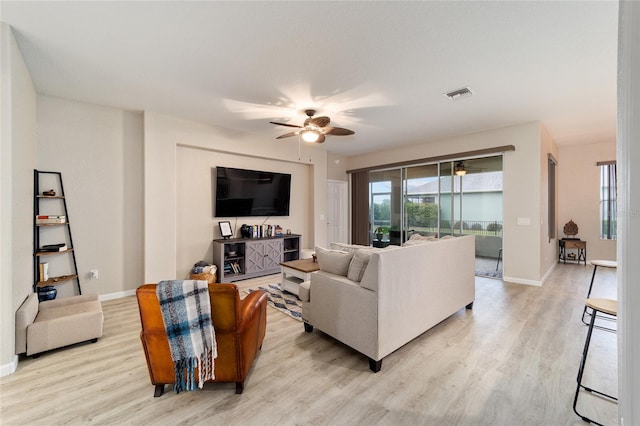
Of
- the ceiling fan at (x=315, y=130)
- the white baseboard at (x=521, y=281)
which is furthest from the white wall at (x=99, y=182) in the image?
the white baseboard at (x=521, y=281)

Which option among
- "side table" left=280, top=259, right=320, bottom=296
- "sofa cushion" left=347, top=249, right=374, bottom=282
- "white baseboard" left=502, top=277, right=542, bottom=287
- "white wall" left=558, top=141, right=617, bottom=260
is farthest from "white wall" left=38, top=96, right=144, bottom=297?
"white wall" left=558, top=141, right=617, bottom=260

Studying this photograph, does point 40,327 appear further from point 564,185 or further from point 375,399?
point 564,185

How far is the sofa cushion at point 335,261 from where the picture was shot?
2521 millimetres

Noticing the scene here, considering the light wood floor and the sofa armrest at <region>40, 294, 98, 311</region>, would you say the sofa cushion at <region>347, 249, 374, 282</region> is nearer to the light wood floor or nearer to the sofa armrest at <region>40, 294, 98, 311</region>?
the light wood floor

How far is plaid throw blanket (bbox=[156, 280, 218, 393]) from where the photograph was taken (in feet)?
5.35

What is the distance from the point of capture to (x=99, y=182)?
147 inches

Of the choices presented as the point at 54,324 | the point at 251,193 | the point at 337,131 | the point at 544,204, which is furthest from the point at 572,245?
the point at 54,324

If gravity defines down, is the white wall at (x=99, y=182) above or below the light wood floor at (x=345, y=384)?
above

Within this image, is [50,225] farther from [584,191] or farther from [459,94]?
[584,191]

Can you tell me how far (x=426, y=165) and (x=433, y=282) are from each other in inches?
153

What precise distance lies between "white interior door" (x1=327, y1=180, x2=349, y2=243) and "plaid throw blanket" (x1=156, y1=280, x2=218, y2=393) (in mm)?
5567

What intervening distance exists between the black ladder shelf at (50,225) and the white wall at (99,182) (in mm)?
64

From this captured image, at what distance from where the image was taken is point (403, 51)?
8.08ft

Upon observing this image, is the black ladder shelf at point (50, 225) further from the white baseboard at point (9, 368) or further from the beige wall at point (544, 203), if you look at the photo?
the beige wall at point (544, 203)
